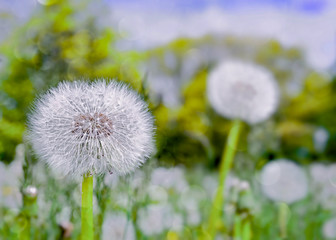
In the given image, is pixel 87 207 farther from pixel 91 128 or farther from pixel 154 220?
pixel 154 220

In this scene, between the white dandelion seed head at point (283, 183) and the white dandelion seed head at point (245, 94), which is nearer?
the white dandelion seed head at point (245, 94)

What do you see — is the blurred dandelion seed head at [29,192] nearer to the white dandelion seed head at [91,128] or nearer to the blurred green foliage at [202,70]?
the white dandelion seed head at [91,128]

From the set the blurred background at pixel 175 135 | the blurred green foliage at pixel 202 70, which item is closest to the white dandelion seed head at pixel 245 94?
the blurred background at pixel 175 135

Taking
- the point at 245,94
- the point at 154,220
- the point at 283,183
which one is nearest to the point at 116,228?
the point at 154,220

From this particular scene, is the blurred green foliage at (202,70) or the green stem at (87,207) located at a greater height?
the blurred green foliage at (202,70)

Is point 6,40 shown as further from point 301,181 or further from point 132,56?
point 301,181

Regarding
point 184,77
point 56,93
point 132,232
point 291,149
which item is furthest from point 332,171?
point 184,77
